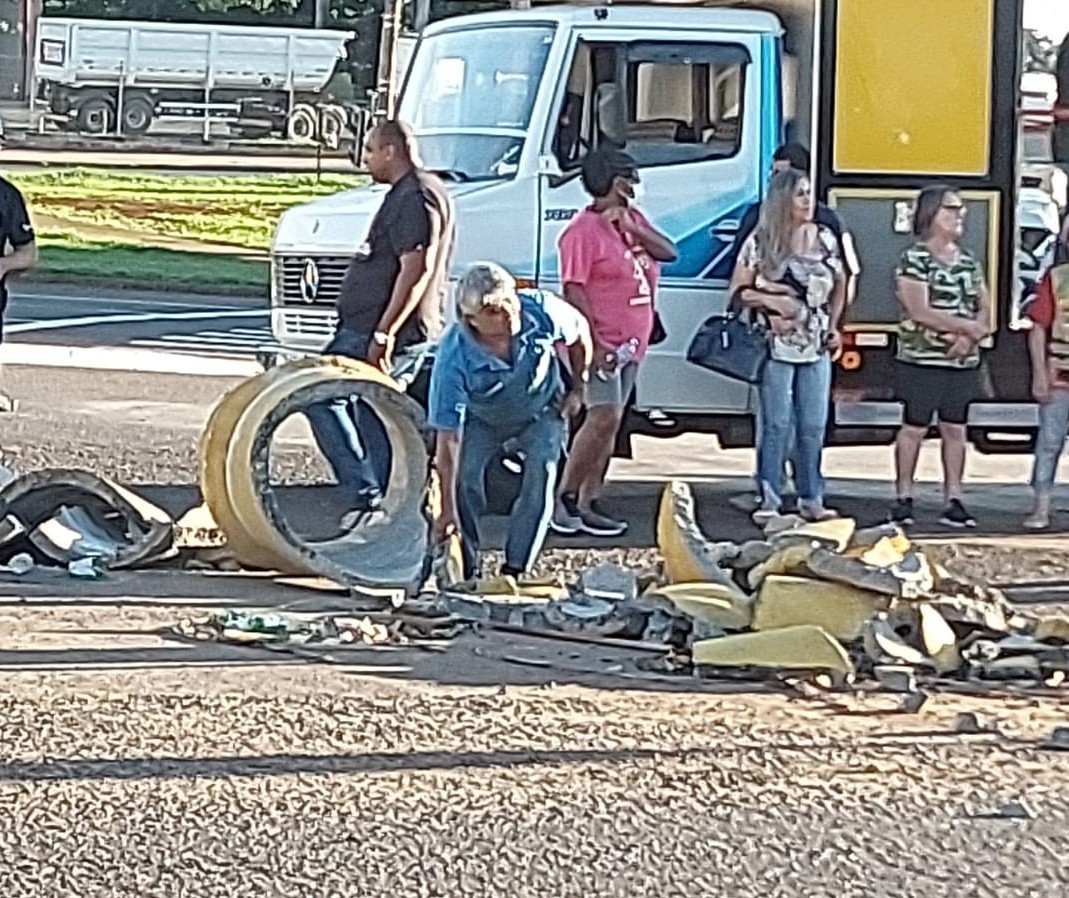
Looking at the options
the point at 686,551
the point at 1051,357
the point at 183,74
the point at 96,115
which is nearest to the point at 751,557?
the point at 686,551

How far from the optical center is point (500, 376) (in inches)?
382

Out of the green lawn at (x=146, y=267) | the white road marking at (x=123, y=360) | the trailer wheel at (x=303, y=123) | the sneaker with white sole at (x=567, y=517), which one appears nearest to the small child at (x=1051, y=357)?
the sneaker with white sole at (x=567, y=517)

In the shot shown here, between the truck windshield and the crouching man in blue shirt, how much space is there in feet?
10.4

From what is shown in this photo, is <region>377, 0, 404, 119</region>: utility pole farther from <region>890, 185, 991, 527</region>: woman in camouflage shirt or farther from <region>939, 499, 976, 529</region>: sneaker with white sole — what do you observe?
<region>939, 499, 976, 529</region>: sneaker with white sole

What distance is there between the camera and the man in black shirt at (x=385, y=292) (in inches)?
462

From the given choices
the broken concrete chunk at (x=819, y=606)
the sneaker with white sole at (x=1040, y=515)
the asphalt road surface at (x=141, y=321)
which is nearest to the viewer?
the broken concrete chunk at (x=819, y=606)

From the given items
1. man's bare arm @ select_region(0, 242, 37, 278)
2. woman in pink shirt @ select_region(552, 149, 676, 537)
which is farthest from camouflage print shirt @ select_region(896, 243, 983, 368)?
man's bare arm @ select_region(0, 242, 37, 278)

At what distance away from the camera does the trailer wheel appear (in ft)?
188

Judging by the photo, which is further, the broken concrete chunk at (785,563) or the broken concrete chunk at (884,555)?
the broken concrete chunk at (785,563)

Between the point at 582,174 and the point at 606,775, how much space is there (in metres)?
5.67

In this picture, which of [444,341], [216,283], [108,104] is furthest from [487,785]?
A: [108,104]

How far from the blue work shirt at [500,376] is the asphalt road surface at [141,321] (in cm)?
1027

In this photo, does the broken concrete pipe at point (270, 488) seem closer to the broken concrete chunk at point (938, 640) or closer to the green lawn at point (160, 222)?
the broken concrete chunk at point (938, 640)

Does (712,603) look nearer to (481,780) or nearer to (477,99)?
(481,780)
